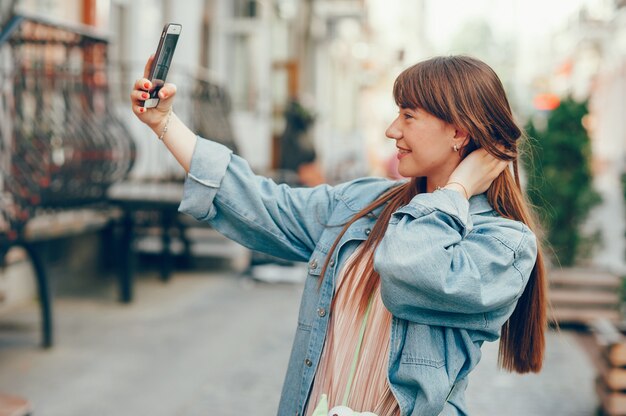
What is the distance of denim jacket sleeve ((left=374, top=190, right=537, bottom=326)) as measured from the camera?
1.83 meters

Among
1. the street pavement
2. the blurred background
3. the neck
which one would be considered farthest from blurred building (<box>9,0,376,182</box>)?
the neck

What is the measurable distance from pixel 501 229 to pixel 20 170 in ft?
→ 13.3

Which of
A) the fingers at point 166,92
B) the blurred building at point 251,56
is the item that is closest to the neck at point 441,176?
the fingers at point 166,92

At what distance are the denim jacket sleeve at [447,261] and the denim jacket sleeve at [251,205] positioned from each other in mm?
392

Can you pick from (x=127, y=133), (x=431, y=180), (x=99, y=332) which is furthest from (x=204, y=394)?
(x=431, y=180)

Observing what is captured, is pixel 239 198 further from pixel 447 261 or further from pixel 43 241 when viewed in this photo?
pixel 43 241

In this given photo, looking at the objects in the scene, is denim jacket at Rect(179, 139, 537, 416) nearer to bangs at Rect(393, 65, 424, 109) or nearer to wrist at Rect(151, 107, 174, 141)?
wrist at Rect(151, 107, 174, 141)

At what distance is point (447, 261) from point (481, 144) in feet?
1.01

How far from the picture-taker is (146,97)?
2002 mm

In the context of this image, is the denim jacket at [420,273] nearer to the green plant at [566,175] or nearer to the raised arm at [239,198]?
the raised arm at [239,198]

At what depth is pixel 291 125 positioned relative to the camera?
45.3 feet

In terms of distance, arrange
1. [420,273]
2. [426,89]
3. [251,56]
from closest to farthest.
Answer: [420,273] → [426,89] → [251,56]

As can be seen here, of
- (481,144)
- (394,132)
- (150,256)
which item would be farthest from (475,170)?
(150,256)

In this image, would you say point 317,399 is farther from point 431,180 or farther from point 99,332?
point 99,332
